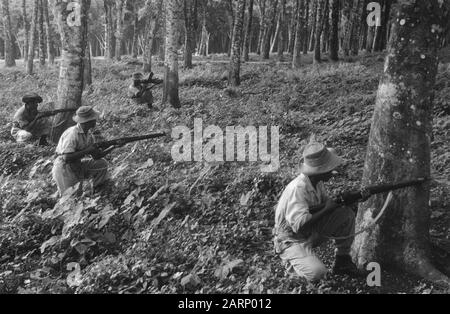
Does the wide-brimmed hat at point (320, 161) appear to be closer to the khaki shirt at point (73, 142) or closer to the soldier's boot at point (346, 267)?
the soldier's boot at point (346, 267)

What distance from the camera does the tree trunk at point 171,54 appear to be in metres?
13.8

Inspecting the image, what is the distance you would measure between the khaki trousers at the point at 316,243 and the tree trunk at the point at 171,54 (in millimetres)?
9576

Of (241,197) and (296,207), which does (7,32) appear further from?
(296,207)

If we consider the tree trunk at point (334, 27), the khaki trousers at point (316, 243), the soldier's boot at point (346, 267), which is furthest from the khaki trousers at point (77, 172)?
the tree trunk at point (334, 27)

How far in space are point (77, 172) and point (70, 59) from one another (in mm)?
4757

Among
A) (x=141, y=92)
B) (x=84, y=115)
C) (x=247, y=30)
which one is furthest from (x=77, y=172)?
(x=247, y=30)

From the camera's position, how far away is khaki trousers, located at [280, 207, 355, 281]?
4.94 m

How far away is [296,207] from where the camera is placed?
4816mm

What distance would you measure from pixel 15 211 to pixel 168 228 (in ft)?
10.3

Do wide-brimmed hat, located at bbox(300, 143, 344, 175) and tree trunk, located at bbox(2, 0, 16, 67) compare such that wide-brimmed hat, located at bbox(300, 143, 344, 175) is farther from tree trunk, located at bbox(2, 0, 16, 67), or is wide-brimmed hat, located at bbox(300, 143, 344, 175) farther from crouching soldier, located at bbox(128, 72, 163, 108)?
tree trunk, located at bbox(2, 0, 16, 67)

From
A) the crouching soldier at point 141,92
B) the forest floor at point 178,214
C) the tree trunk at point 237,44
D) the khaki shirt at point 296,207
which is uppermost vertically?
the tree trunk at point 237,44

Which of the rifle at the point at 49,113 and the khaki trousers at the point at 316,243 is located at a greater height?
the rifle at the point at 49,113

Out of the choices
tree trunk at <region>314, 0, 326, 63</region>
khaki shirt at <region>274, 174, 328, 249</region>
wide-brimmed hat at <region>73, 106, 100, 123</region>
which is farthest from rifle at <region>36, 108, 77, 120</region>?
tree trunk at <region>314, 0, 326, 63</region>

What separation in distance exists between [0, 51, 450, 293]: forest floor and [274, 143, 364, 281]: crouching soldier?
0.20 m
